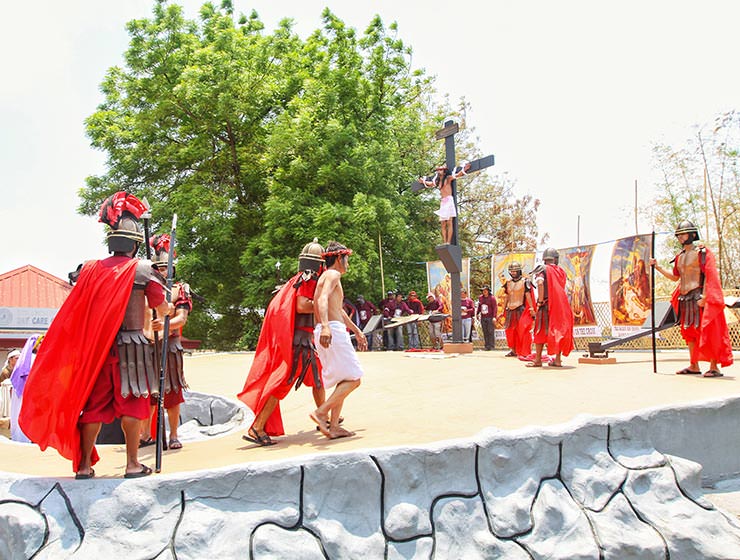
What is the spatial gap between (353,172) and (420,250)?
406 cm

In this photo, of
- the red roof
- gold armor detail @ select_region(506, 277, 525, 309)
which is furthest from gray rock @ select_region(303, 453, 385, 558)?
the red roof

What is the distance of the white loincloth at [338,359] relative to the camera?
4786 mm

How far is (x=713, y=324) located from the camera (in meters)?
6.88

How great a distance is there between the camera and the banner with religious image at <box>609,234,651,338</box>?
40.5 feet

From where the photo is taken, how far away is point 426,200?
2156cm

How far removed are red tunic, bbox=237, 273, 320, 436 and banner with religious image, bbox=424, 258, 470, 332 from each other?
1111 cm

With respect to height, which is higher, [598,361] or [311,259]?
[311,259]

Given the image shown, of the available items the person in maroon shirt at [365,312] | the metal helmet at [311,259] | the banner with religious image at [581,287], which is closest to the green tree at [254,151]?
the person in maroon shirt at [365,312]

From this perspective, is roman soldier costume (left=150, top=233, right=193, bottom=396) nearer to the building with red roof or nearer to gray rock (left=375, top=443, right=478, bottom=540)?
gray rock (left=375, top=443, right=478, bottom=540)

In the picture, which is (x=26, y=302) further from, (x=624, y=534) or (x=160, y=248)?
(x=624, y=534)

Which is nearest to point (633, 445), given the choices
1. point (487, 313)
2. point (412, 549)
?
point (412, 549)

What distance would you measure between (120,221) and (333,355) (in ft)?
5.95

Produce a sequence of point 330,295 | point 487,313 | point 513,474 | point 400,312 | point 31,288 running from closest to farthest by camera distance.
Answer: point 513,474 < point 330,295 < point 487,313 < point 400,312 < point 31,288

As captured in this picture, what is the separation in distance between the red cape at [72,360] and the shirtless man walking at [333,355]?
1.48 m
